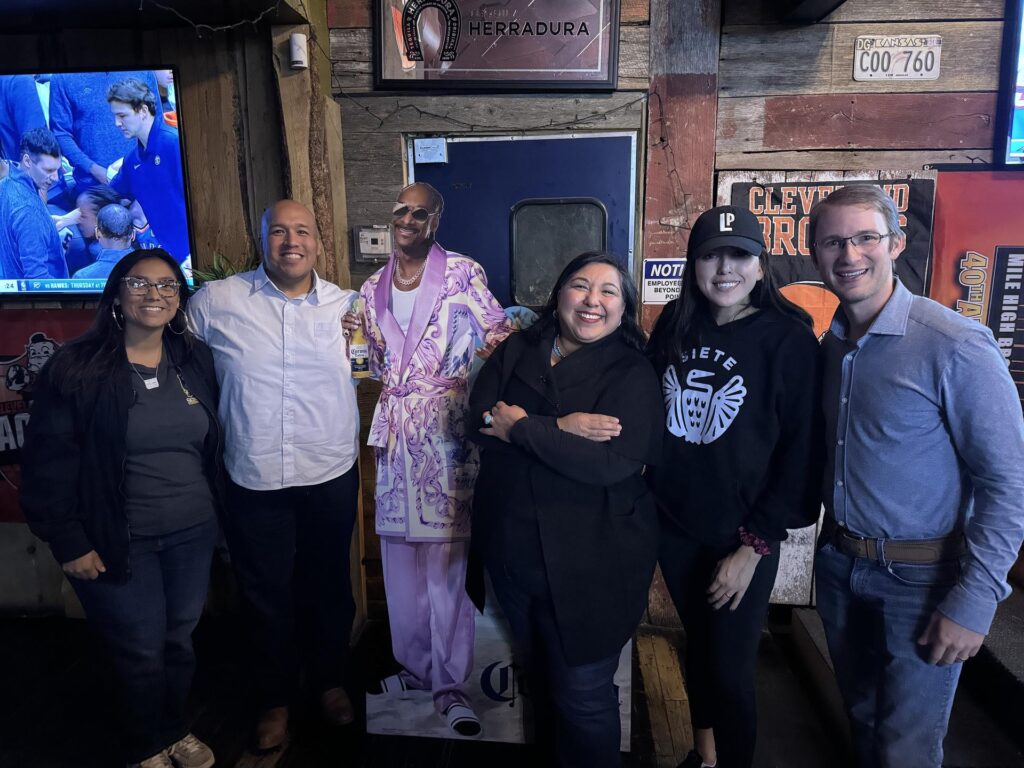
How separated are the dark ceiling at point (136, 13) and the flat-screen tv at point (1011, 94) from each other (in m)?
2.94

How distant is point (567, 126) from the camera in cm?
270

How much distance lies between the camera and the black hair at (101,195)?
284 centimetres

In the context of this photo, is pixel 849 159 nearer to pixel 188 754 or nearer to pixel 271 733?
pixel 271 733

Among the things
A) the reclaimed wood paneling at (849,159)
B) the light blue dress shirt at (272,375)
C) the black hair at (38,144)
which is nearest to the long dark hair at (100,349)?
the light blue dress shirt at (272,375)

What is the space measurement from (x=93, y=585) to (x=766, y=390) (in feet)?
6.77

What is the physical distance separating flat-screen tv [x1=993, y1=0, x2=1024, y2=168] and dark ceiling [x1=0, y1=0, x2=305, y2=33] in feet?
9.64

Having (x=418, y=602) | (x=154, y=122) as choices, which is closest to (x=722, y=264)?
(x=418, y=602)

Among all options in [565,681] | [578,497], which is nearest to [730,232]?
[578,497]

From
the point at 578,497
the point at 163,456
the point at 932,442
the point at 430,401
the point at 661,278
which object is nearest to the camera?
the point at 932,442

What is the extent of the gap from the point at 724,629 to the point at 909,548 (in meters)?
0.52

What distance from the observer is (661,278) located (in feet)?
9.23

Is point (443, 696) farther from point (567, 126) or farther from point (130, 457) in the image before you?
point (567, 126)

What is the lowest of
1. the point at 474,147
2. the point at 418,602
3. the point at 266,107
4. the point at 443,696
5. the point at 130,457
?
the point at 443,696

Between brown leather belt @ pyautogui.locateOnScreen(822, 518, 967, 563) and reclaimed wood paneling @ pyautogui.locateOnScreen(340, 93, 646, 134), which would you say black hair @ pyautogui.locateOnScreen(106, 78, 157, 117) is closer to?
reclaimed wood paneling @ pyautogui.locateOnScreen(340, 93, 646, 134)
